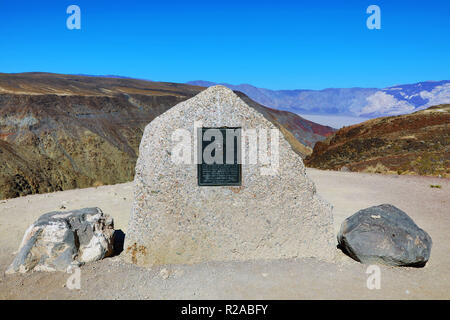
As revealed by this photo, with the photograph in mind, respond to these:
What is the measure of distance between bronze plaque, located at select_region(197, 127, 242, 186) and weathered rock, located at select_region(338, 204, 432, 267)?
1.95 meters

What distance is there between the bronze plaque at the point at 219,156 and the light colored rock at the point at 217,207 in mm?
91

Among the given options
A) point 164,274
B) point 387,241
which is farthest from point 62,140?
point 387,241

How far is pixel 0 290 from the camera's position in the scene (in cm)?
415

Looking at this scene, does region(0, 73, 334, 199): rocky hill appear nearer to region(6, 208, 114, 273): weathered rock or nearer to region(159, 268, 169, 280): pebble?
region(6, 208, 114, 273): weathered rock

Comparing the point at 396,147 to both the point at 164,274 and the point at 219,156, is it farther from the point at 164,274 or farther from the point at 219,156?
the point at 164,274

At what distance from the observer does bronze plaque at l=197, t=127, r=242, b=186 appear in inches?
188

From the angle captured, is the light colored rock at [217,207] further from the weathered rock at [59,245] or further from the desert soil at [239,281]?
the weathered rock at [59,245]

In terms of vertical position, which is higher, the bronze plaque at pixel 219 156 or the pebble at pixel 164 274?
the bronze plaque at pixel 219 156

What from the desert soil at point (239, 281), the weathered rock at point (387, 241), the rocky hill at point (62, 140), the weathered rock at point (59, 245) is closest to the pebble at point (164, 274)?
the desert soil at point (239, 281)

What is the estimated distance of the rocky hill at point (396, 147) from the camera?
1473 cm

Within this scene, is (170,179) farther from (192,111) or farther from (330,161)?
(330,161)

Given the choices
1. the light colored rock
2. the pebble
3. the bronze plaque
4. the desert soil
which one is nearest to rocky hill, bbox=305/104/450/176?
the desert soil

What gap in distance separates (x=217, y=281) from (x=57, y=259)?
2.24 metres
